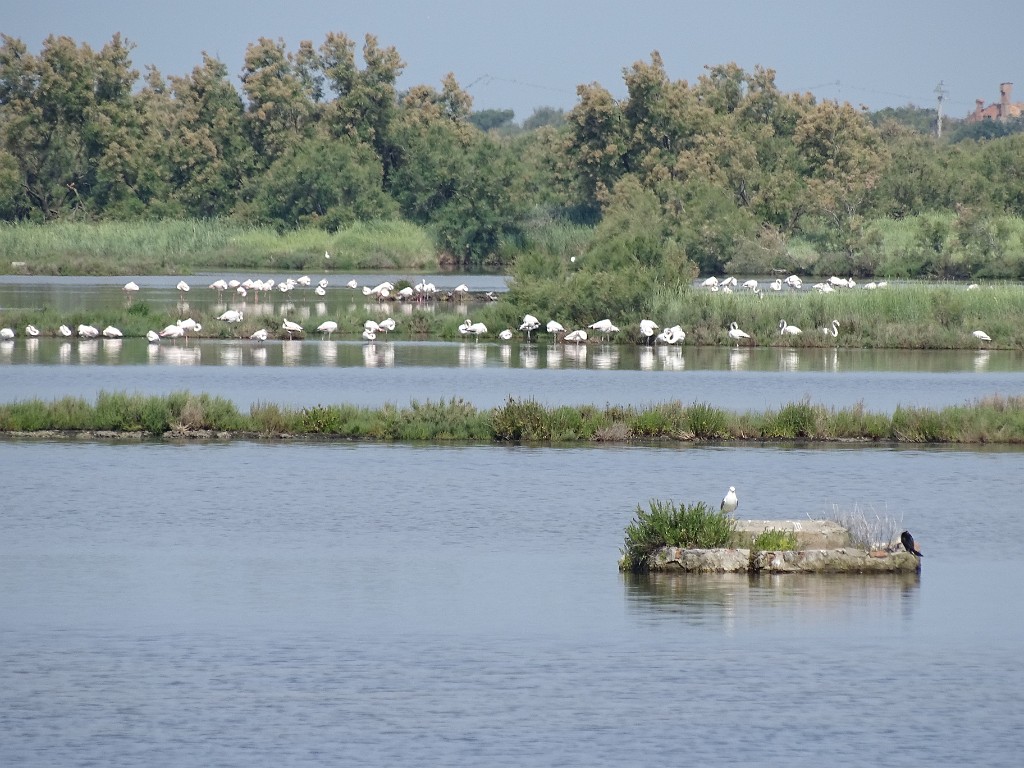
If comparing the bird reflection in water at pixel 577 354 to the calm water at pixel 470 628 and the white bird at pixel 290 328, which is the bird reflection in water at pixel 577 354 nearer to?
the white bird at pixel 290 328

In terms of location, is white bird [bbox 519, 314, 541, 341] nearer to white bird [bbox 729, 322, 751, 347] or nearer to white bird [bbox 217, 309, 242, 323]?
white bird [bbox 729, 322, 751, 347]

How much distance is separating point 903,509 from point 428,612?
349 inches

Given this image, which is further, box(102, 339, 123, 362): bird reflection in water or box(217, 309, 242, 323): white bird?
box(217, 309, 242, 323): white bird

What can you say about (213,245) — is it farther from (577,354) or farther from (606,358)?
(606,358)

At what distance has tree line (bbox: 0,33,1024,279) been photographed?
92.6 metres

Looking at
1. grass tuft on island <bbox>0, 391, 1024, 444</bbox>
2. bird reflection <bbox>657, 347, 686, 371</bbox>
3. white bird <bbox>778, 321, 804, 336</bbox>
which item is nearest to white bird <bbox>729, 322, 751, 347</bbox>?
white bird <bbox>778, 321, 804, 336</bbox>

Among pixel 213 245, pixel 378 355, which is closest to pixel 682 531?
pixel 378 355

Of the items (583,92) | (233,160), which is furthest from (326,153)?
(583,92)

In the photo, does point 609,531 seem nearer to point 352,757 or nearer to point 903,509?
point 903,509

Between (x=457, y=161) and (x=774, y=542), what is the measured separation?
7996 centimetres

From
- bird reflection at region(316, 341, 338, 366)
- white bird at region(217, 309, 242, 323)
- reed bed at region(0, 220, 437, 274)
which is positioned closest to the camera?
bird reflection at region(316, 341, 338, 366)

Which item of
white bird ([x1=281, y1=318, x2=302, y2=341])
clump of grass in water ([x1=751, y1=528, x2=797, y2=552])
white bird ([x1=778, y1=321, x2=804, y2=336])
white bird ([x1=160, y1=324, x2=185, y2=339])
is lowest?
clump of grass in water ([x1=751, y1=528, x2=797, y2=552])

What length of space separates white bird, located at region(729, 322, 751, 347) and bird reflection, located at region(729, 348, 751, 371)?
38 cm

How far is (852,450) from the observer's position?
97.6ft
